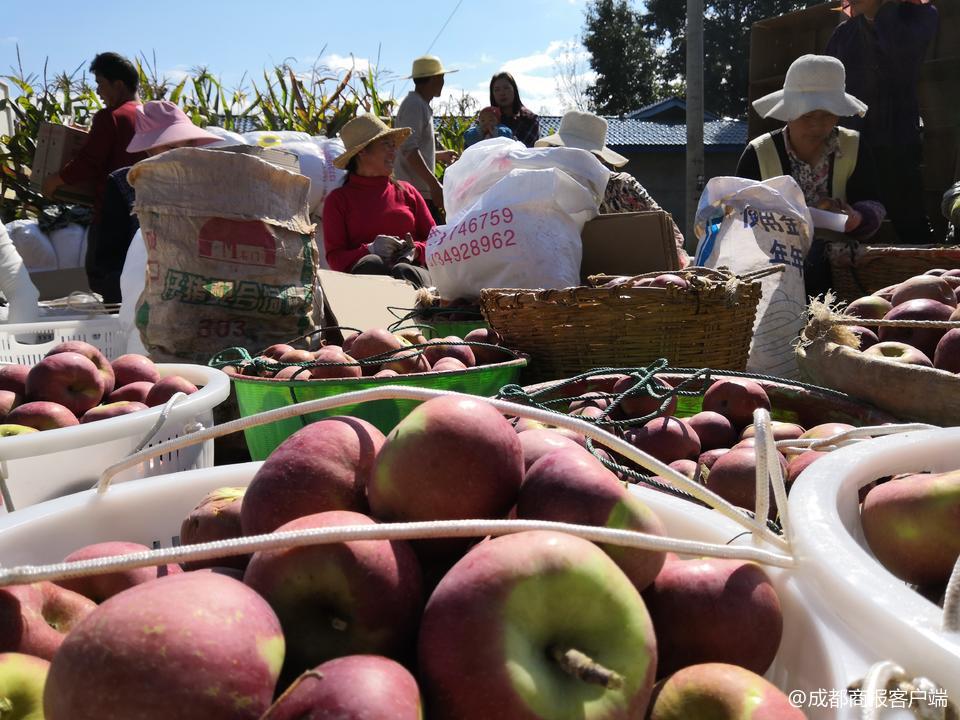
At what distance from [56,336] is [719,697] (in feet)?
8.98

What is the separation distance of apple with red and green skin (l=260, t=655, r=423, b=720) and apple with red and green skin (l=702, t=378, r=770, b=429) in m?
1.46

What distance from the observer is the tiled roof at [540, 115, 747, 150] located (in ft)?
69.8

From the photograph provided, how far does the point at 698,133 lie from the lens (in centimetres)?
877

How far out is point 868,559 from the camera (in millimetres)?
751

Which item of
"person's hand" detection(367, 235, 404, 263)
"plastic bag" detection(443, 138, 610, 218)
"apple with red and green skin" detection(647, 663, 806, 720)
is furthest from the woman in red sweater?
"apple with red and green skin" detection(647, 663, 806, 720)

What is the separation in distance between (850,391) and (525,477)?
1.45 metres

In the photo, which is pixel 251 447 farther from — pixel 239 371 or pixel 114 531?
pixel 114 531

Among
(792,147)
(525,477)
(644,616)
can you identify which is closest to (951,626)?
(644,616)

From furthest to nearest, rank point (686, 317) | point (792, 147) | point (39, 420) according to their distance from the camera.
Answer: point (792, 147) < point (686, 317) < point (39, 420)

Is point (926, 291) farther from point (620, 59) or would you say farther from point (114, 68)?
point (620, 59)

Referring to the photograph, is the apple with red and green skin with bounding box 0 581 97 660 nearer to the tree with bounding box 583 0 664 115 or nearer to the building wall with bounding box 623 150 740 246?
the building wall with bounding box 623 150 740 246

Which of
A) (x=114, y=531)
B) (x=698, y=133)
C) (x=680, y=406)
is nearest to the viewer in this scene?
(x=114, y=531)

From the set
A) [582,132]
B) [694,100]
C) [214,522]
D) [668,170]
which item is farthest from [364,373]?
→ [668,170]

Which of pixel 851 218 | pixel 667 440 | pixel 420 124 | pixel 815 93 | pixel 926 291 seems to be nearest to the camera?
pixel 667 440
